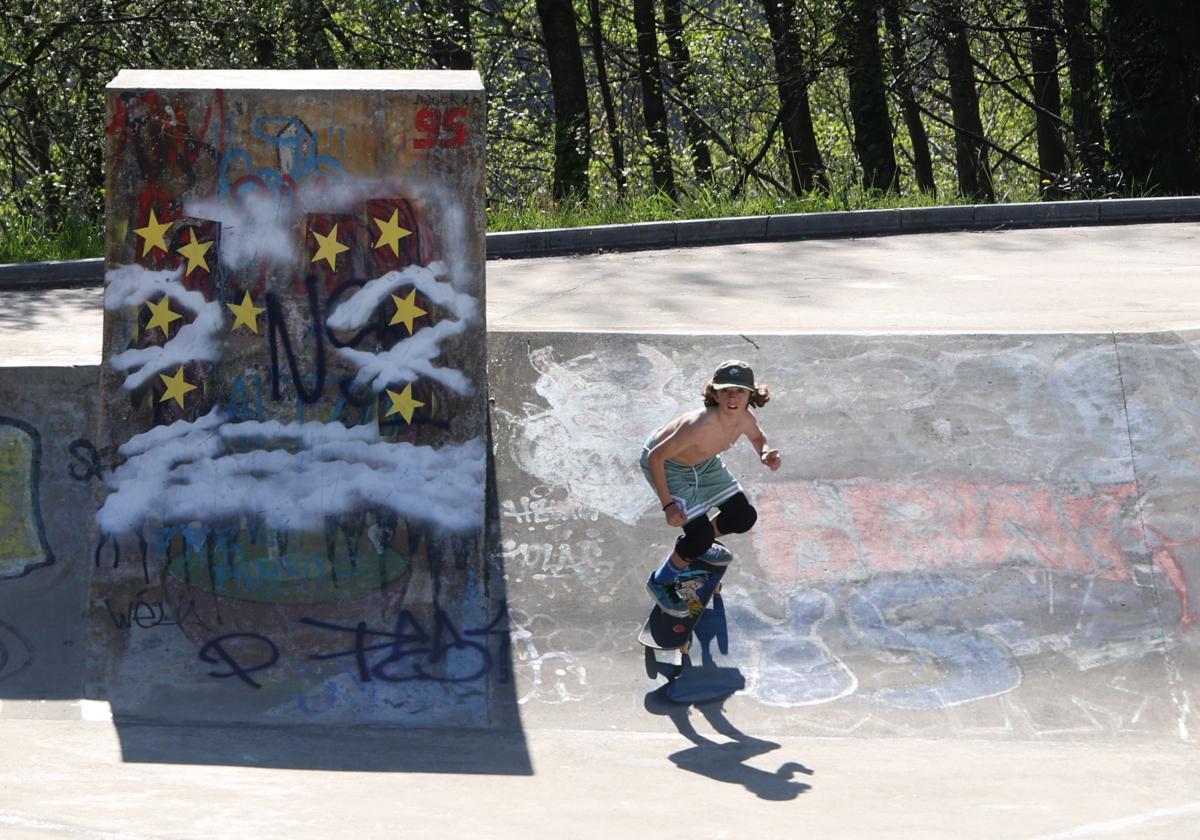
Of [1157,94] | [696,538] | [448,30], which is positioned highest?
[448,30]

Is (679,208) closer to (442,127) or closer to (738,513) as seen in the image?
(442,127)

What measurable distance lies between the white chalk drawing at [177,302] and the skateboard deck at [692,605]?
238 centimetres

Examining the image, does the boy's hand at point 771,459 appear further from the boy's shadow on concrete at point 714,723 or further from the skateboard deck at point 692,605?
the boy's shadow on concrete at point 714,723

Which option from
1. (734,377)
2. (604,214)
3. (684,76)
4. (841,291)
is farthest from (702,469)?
(684,76)

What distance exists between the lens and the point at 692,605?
5895 millimetres

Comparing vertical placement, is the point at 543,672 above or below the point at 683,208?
below

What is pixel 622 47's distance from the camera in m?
22.7

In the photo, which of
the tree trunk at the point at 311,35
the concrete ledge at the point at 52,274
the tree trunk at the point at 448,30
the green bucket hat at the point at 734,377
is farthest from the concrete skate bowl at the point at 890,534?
the tree trunk at the point at 448,30

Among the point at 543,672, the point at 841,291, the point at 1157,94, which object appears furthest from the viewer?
the point at 1157,94

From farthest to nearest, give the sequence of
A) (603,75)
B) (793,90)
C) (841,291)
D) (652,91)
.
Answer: (603,75) → (652,91) → (793,90) → (841,291)

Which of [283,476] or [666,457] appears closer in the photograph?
[666,457]

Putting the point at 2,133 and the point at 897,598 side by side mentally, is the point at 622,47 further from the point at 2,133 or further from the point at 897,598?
the point at 897,598

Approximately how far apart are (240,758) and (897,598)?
2.84 m

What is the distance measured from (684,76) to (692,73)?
16 centimetres
